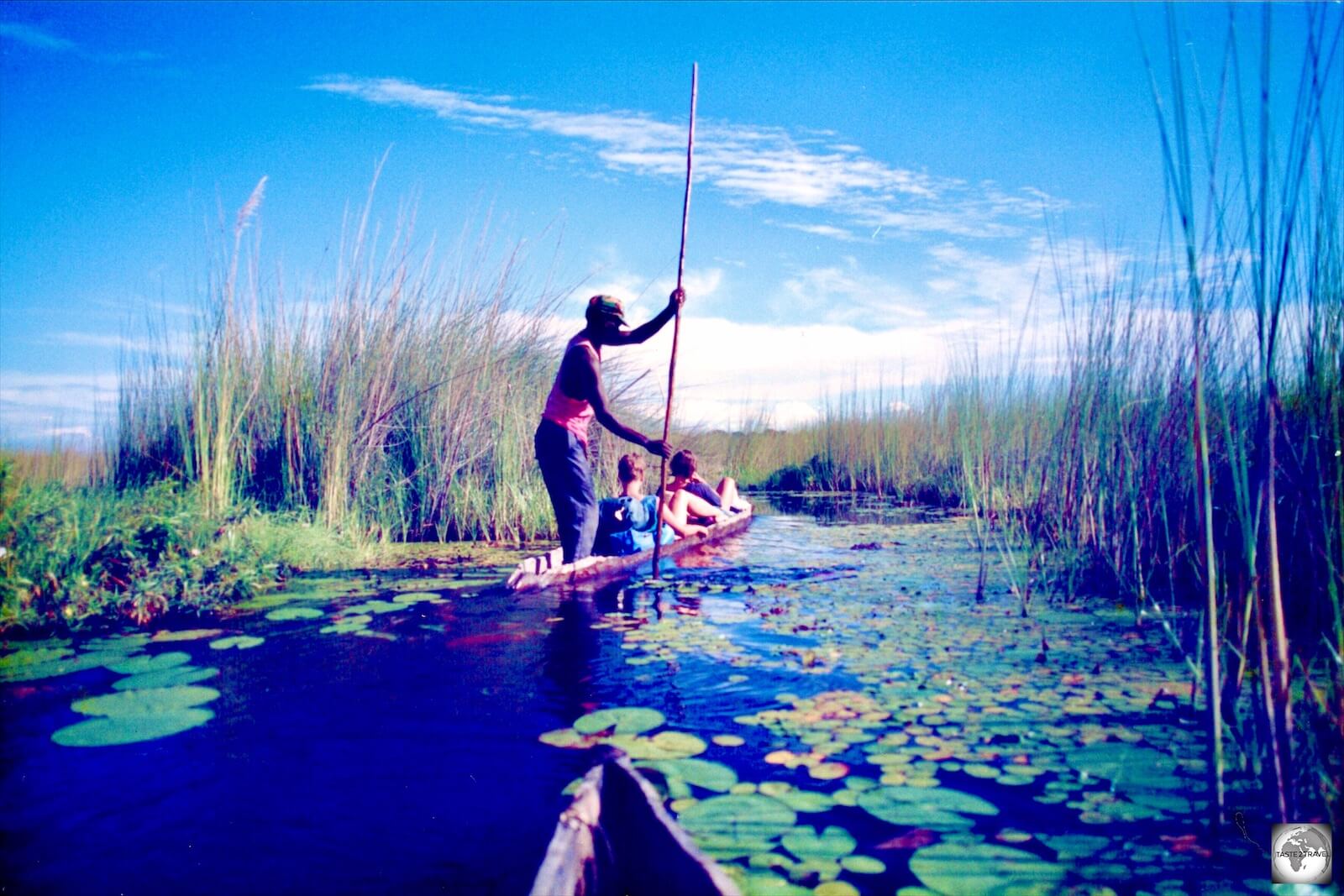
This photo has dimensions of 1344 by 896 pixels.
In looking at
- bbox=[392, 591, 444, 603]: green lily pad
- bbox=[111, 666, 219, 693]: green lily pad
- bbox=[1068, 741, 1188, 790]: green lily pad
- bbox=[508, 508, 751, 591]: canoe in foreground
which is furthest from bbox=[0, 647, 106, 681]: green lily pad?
bbox=[1068, 741, 1188, 790]: green lily pad

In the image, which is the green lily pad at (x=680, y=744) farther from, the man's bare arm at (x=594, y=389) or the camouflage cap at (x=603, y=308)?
the camouflage cap at (x=603, y=308)

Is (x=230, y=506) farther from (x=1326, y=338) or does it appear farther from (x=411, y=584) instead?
(x=1326, y=338)

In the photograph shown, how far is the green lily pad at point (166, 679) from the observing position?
126 inches

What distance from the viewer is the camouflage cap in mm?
5059

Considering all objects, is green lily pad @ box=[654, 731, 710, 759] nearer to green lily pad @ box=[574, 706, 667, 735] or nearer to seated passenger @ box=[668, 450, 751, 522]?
green lily pad @ box=[574, 706, 667, 735]

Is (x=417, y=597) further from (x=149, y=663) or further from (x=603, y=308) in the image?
(x=603, y=308)

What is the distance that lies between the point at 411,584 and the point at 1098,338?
170 inches

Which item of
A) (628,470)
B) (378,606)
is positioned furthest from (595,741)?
(628,470)

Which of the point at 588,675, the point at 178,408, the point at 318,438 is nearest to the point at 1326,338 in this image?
the point at 588,675

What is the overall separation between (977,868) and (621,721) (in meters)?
1.34

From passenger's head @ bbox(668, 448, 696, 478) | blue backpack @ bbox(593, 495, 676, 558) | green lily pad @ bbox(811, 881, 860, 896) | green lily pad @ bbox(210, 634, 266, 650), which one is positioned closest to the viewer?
green lily pad @ bbox(811, 881, 860, 896)

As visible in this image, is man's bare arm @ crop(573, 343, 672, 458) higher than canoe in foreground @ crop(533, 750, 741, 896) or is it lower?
higher

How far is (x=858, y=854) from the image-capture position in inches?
74.5

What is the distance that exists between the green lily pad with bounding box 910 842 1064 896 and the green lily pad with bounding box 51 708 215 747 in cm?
247
